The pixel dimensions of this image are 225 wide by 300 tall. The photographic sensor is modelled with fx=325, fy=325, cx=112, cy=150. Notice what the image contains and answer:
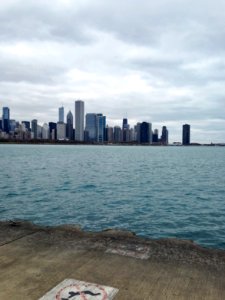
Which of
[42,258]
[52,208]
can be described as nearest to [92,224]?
[52,208]

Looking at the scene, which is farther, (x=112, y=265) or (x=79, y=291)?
(x=112, y=265)

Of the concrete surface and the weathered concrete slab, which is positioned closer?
the weathered concrete slab

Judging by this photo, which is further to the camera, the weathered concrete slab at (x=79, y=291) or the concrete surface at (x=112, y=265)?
the concrete surface at (x=112, y=265)

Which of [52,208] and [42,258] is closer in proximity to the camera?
[42,258]

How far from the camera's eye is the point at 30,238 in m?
9.02

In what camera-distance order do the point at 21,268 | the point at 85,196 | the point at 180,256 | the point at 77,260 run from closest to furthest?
the point at 21,268, the point at 77,260, the point at 180,256, the point at 85,196

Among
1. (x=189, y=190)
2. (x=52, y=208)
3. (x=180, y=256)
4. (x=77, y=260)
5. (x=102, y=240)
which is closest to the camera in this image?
(x=77, y=260)

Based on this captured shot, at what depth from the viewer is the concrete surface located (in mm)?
5961

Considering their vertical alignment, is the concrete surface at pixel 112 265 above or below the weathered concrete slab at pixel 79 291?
below

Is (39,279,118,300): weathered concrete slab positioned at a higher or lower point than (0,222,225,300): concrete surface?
higher

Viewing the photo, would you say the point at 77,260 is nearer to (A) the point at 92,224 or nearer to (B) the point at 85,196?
(A) the point at 92,224

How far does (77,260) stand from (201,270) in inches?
108

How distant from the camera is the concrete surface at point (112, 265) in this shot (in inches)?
235

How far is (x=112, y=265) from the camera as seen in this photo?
7.06m
